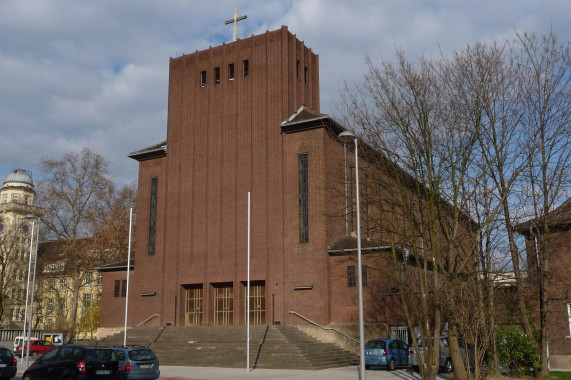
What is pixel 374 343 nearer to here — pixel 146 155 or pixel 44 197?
pixel 146 155

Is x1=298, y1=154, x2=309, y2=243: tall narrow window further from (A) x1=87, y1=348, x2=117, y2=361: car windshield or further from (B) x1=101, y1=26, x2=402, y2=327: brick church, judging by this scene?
(A) x1=87, y1=348, x2=117, y2=361: car windshield

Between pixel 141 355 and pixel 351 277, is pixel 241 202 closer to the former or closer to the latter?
pixel 351 277

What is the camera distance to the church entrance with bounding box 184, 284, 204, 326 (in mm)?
35750

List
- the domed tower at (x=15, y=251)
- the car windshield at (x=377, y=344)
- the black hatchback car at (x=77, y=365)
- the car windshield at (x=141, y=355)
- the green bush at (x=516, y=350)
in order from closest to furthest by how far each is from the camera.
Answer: the black hatchback car at (x=77, y=365)
the car windshield at (x=141, y=355)
the green bush at (x=516, y=350)
the car windshield at (x=377, y=344)
the domed tower at (x=15, y=251)

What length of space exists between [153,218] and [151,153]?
4582 millimetres

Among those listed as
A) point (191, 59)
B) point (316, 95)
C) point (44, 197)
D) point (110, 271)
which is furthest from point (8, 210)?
point (316, 95)

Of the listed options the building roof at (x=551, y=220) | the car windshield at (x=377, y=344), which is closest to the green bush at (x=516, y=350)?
the building roof at (x=551, y=220)

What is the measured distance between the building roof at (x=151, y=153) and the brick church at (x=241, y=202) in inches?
3.6

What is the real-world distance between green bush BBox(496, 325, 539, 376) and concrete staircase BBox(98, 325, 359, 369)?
848cm

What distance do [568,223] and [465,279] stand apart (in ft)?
25.3

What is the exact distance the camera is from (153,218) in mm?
38750

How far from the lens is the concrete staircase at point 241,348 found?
1039 inches

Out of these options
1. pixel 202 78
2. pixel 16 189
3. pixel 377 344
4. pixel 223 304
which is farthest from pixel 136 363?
pixel 16 189

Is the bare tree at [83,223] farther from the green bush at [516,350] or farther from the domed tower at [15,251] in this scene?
the green bush at [516,350]
